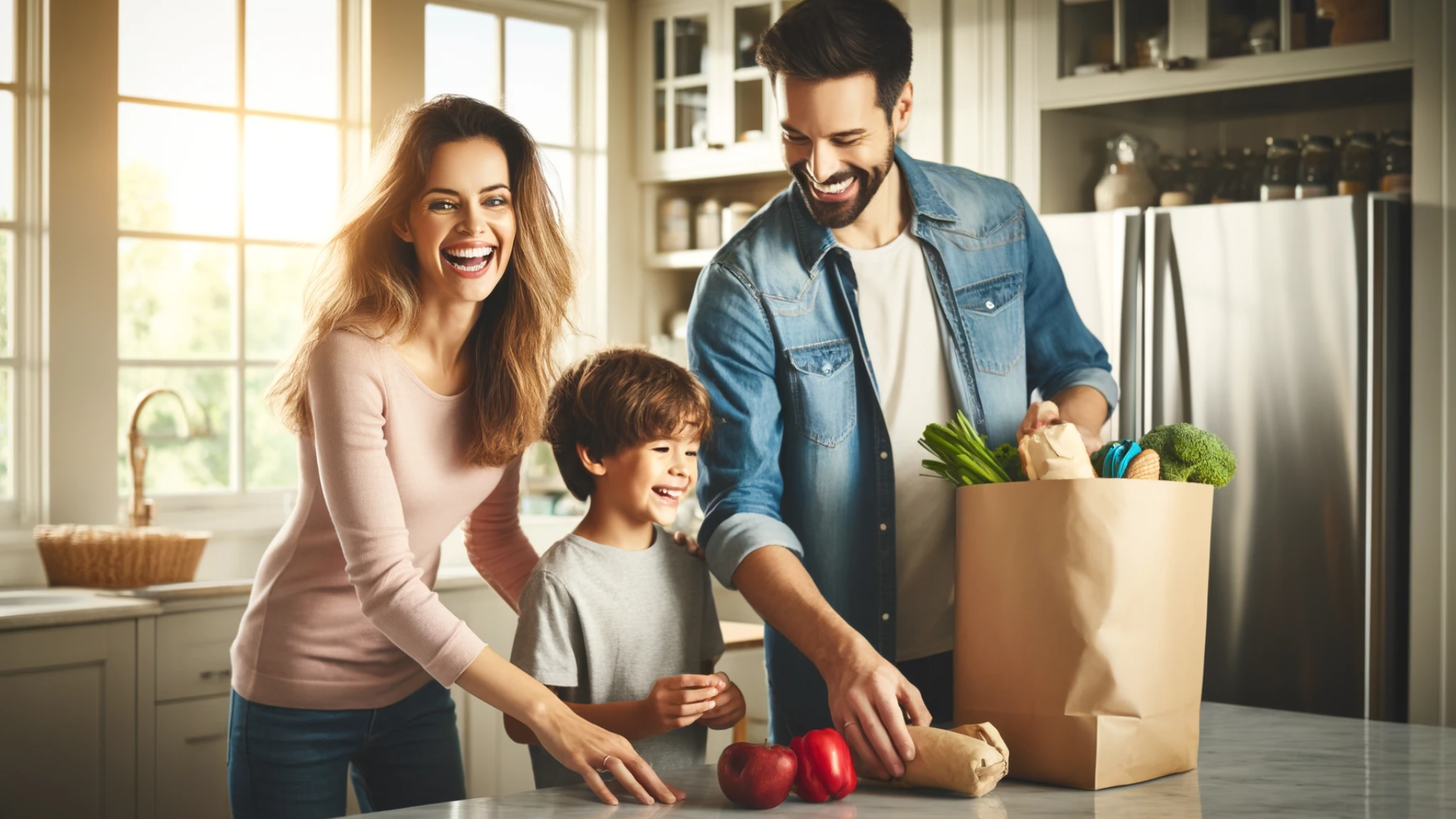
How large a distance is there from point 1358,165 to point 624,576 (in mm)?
2308

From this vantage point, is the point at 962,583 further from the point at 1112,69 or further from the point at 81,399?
the point at 81,399

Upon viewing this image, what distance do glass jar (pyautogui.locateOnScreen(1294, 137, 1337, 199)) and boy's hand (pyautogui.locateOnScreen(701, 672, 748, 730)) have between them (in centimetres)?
229

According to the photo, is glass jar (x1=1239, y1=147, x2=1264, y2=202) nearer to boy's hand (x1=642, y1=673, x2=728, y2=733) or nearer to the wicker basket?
boy's hand (x1=642, y1=673, x2=728, y2=733)

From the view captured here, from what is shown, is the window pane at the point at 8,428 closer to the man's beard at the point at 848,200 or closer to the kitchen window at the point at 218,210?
the kitchen window at the point at 218,210

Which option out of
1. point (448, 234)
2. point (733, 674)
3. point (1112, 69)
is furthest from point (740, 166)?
point (448, 234)

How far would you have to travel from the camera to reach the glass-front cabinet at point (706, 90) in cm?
392

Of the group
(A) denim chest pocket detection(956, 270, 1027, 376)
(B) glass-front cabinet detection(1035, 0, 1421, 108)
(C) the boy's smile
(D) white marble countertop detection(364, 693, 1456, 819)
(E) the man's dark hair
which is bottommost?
(D) white marble countertop detection(364, 693, 1456, 819)

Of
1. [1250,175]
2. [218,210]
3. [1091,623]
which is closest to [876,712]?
[1091,623]

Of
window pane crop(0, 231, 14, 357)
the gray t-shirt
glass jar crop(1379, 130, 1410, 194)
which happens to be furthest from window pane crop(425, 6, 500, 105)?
the gray t-shirt

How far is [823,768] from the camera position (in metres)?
1.12

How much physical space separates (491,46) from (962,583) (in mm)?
3095

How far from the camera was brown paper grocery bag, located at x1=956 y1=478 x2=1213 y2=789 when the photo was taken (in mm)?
1140

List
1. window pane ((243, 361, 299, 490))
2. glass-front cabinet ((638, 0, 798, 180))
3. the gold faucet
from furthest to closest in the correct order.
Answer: glass-front cabinet ((638, 0, 798, 180)), window pane ((243, 361, 299, 490)), the gold faucet

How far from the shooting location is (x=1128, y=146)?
3.32m
